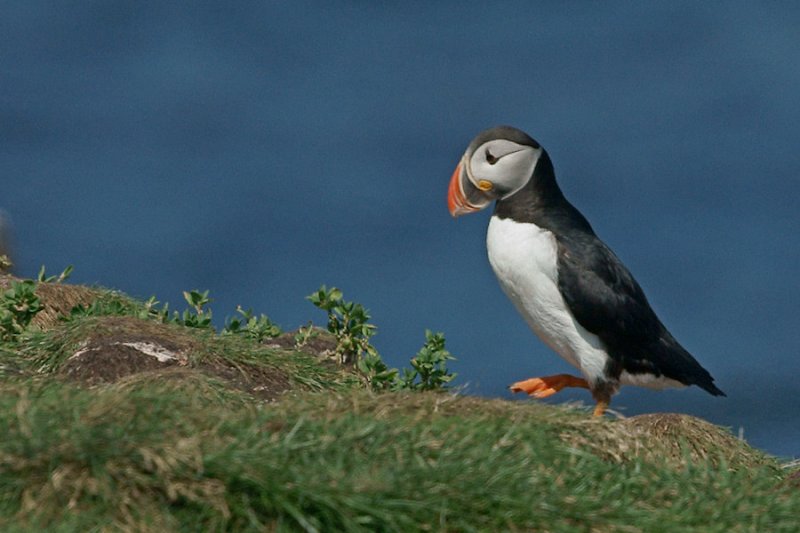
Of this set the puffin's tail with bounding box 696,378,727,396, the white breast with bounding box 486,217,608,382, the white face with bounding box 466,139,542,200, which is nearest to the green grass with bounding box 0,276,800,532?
the white breast with bounding box 486,217,608,382

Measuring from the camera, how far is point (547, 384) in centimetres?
922

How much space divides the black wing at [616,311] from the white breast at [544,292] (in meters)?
0.06

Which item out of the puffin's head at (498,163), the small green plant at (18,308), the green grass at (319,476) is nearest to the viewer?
the green grass at (319,476)

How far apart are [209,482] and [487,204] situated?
4.95 m

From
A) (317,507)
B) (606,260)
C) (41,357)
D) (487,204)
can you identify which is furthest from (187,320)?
(317,507)

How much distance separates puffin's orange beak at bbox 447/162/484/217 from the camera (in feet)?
31.1

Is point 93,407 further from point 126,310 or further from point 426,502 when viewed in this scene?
point 126,310

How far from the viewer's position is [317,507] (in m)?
4.89

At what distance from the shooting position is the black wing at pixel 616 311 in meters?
8.82

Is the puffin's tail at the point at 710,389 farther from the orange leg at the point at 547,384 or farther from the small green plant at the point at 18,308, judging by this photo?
the small green plant at the point at 18,308

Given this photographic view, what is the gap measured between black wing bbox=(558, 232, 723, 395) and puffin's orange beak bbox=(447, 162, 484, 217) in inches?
33.8

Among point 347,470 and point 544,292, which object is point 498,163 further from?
point 347,470

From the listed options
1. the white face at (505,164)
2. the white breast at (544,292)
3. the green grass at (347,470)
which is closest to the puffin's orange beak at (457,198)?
the white face at (505,164)

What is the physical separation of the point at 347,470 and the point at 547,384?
426 cm
